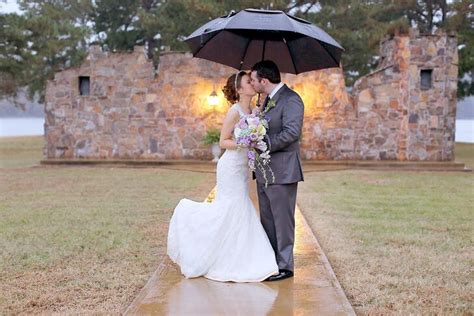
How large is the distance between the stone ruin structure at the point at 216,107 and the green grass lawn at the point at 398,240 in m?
3.18

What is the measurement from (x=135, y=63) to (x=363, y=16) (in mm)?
8853

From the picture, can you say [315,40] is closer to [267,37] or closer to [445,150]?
[267,37]

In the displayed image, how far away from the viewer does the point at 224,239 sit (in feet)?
14.7

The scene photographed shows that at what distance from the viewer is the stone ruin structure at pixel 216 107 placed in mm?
14039

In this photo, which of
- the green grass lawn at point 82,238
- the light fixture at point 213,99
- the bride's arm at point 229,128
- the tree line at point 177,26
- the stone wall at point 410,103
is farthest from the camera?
the tree line at point 177,26

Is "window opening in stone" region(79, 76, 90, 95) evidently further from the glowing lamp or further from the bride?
the bride

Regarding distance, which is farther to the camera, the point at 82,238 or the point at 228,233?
the point at 82,238

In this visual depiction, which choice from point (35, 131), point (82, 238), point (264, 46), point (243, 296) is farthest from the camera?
point (35, 131)

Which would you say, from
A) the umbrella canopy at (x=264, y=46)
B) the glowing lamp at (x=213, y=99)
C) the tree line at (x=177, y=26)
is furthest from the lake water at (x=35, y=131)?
the umbrella canopy at (x=264, y=46)

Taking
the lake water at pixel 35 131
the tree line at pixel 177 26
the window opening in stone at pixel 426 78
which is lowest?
the lake water at pixel 35 131

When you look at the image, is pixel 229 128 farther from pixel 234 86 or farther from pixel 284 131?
pixel 284 131

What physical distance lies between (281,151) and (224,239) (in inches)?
31.1

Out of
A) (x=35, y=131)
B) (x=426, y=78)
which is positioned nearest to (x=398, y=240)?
(x=426, y=78)

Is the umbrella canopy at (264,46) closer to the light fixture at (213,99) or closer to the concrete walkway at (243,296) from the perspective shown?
the concrete walkway at (243,296)
